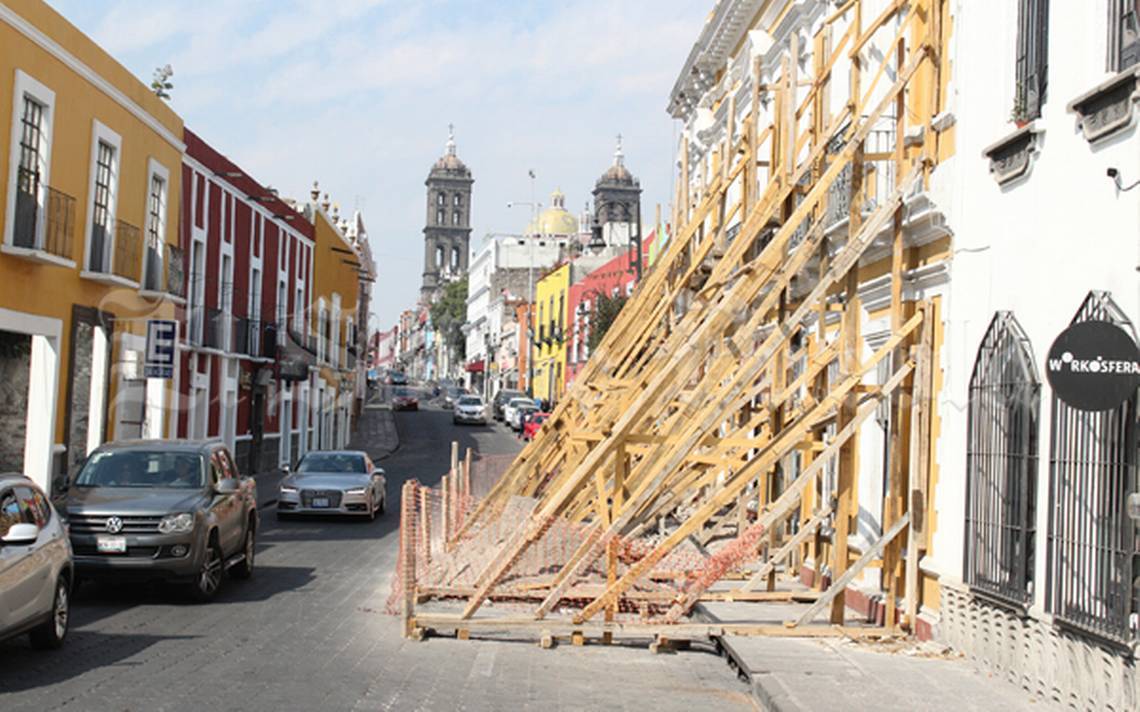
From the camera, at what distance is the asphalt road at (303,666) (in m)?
9.16

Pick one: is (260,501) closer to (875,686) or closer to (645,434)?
(645,434)

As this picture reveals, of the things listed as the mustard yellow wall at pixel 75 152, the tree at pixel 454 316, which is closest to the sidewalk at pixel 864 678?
the mustard yellow wall at pixel 75 152

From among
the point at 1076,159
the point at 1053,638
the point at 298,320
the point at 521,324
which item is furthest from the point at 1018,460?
the point at 521,324

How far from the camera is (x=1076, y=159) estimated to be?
923 cm

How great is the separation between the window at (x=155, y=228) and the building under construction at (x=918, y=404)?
10106 mm

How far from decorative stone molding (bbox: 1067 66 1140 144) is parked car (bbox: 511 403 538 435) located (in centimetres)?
4797

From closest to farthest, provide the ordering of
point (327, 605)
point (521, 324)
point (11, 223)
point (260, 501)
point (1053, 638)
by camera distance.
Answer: point (1053, 638)
point (327, 605)
point (11, 223)
point (260, 501)
point (521, 324)

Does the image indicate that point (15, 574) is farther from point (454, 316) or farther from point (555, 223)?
point (454, 316)

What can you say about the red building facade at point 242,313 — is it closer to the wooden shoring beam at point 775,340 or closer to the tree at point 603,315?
the tree at point 603,315

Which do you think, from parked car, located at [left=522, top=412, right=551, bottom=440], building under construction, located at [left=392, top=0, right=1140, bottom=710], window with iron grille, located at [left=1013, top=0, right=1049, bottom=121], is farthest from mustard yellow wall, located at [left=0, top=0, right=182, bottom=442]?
parked car, located at [left=522, top=412, right=551, bottom=440]

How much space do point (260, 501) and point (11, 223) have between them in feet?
36.2

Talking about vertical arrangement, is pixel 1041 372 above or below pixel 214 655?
above

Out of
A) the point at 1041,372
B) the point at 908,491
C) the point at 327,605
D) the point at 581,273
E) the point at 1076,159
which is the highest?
the point at 581,273

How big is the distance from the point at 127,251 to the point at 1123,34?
18323mm
